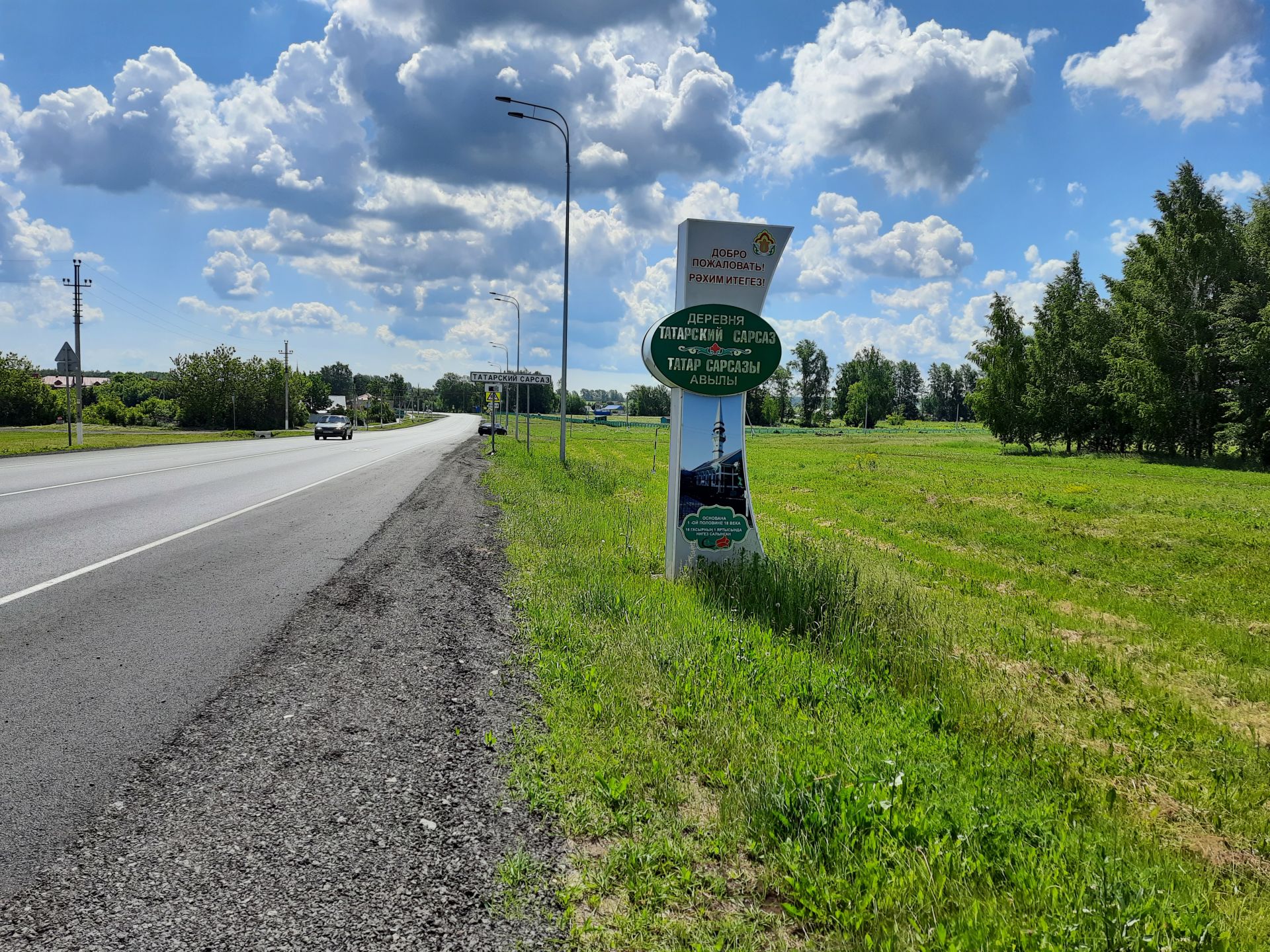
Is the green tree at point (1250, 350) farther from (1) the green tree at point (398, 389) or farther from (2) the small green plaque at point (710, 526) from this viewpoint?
(1) the green tree at point (398, 389)

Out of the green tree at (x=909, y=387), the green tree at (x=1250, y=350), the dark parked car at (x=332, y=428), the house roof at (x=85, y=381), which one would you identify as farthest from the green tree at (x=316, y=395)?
the green tree at (x=909, y=387)

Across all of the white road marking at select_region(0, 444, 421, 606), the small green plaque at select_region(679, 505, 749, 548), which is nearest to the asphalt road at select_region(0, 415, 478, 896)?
the white road marking at select_region(0, 444, 421, 606)

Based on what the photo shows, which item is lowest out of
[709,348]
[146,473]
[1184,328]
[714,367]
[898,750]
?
[898,750]

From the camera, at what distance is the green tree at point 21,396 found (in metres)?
63.3

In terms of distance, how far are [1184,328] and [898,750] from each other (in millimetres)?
45478

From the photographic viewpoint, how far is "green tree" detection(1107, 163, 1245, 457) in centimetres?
3750

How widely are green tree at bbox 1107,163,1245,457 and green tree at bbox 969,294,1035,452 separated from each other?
27.1 feet

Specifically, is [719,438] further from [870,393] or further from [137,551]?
[870,393]

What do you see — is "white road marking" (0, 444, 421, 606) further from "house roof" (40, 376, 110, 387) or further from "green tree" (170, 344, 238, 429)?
"house roof" (40, 376, 110, 387)

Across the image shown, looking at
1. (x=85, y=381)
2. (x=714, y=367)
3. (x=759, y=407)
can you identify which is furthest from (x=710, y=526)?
(x=85, y=381)

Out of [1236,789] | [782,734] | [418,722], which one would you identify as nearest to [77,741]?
[418,722]

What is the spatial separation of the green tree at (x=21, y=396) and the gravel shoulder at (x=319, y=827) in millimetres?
78695

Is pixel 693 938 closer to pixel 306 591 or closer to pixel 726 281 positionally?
pixel 306 591

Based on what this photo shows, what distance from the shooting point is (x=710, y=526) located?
884 centimetres
